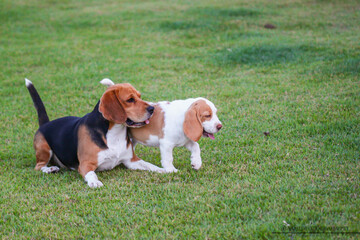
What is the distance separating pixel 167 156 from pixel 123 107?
0.97 metres

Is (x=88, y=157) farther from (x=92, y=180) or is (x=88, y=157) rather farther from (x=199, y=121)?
(x=199, y=121)

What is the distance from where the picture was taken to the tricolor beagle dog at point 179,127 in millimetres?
5457

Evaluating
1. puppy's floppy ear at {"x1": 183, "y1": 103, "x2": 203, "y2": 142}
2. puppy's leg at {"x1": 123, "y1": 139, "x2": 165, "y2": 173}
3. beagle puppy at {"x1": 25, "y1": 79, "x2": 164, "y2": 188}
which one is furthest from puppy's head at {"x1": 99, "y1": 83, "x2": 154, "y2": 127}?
puppy's leg at {"x1": 123, "y1": 139, "x2": 165, "y2": 173}

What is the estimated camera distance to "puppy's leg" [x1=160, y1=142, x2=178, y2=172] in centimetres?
570

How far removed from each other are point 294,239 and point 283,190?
1.11 m

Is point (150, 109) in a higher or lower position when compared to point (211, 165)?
higher

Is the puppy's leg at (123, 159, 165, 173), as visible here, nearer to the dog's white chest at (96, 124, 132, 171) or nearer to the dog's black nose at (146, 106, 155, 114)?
the dog's white chest at (96, 124, 132, 171)

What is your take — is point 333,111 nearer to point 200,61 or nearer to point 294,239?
point 294,239

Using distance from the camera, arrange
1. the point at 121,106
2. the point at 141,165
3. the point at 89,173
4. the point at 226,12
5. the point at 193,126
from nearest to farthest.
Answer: the point at 193,126 → the point at 121,106 → the point at 89,173 → the point at 141,165 → the point at 226,12

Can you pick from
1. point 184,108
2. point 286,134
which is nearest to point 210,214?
point 184,108

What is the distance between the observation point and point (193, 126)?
543 centimetres

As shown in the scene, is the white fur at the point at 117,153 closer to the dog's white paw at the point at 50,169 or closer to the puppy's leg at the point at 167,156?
the puppy's leg at the point at 167,156

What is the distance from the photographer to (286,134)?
696 cm

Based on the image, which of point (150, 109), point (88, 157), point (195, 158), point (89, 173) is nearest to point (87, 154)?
point (88, 157)
